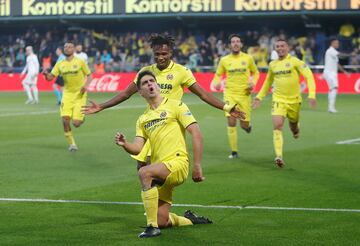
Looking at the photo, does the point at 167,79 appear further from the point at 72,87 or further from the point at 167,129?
the point at 72,87

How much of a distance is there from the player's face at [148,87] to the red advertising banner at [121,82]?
32.4 metres

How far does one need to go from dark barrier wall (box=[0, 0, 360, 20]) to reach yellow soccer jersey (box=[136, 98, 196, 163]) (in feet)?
127

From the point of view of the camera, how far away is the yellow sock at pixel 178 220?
11.5 meters

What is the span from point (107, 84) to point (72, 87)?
26627 mm

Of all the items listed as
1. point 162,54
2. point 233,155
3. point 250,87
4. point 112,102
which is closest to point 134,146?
point 162,54

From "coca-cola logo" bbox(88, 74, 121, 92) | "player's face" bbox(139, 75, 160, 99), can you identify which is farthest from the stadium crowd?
"player's face" bbox(139, 75, 160, 99)

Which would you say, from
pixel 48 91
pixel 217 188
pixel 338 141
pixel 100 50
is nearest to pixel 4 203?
pixel 217 188

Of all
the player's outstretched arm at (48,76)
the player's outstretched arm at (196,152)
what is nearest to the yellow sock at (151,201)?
the player's outstretched arm at (196,152)

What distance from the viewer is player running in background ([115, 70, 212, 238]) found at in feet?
35.4

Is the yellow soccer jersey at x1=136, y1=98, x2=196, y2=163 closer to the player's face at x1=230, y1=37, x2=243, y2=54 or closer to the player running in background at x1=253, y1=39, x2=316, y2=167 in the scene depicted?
the player running in background at x1=253, y1=39, x2=316, y2=167

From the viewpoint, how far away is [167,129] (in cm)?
1110

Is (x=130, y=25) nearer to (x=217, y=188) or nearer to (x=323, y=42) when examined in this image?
(x=323, y=42)

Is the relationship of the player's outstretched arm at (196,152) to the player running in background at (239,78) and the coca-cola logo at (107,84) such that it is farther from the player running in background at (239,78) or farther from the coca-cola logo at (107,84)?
the coca-cola logo at (107,84)

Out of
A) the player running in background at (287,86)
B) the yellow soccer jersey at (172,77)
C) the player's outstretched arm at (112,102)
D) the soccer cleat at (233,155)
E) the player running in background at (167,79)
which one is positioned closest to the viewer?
the player's outstretched arm at (112,102)
